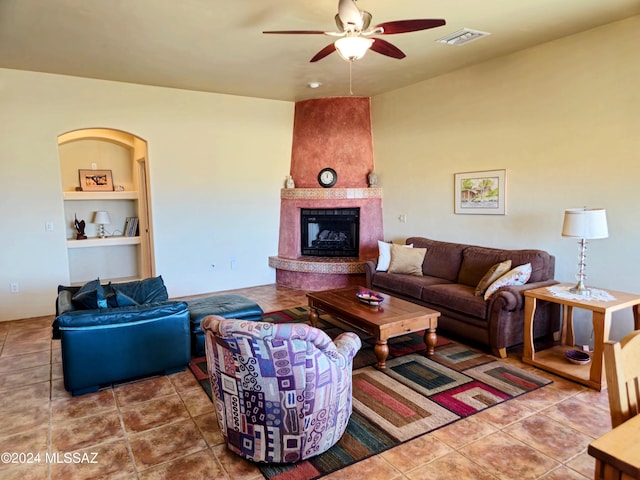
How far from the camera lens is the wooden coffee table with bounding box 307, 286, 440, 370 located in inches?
132

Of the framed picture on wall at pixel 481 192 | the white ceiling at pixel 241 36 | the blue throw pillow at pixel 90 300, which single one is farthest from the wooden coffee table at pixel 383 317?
the white ceiling at pixel 241 36

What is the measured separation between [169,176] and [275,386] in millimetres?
4420

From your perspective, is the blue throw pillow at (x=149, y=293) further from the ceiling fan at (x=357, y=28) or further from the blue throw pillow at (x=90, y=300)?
the ceiling fan at (x=357, y=28)

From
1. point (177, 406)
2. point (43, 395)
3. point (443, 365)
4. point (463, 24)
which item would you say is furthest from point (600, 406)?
point (43, 395)

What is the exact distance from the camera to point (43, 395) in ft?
10.0

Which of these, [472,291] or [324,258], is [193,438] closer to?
[472,291]

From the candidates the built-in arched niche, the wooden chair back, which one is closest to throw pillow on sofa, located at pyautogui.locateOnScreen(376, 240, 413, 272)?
the built-in arched niche

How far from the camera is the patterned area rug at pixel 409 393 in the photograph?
91.2 inches

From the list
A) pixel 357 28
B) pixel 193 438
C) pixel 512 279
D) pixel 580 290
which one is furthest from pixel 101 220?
pixel 580 290

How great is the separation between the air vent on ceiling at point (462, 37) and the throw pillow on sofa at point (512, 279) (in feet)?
7.30

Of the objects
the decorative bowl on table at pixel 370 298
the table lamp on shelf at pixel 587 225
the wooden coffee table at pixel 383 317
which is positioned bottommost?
the wooden coffee table at pixel 383 317

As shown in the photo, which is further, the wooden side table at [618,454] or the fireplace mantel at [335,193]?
the fireplace mantel at [335,193]

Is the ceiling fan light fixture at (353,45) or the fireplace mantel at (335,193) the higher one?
the ceiling fan light fixture at (353,45)

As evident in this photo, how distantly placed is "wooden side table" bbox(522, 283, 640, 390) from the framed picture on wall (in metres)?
1.33
